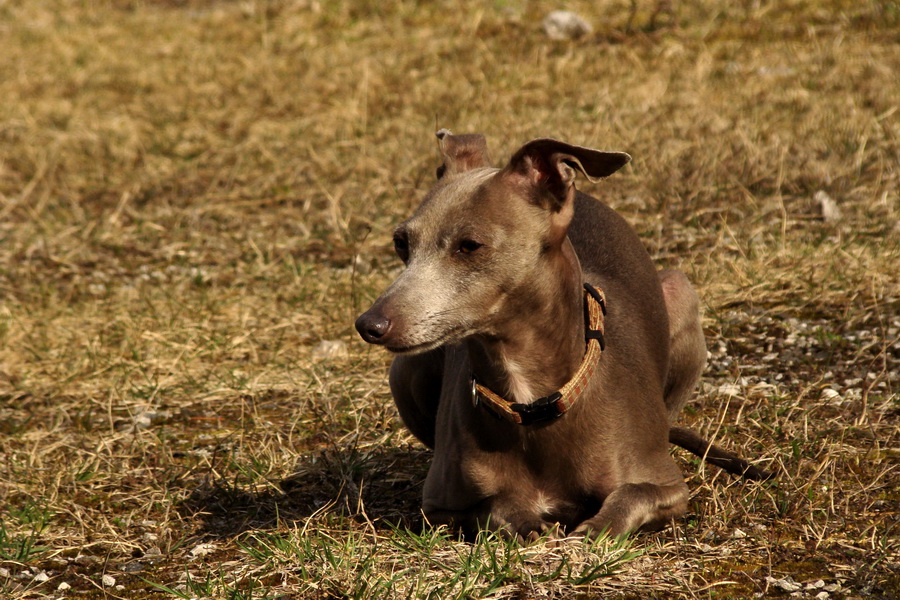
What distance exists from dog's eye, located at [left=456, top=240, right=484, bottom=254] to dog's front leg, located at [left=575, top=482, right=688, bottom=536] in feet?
2.71

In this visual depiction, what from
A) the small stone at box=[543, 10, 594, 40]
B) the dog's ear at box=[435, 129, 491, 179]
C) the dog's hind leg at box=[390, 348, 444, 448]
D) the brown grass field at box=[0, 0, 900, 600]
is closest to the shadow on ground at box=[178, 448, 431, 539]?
the brown grass field at box=[0, 0, 900, 600]

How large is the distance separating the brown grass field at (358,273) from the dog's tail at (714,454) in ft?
0.16

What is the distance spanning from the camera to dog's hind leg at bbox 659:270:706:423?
4086 mm

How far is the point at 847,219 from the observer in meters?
5.94

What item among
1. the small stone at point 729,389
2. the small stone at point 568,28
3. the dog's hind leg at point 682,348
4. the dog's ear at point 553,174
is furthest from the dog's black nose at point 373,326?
the small stone at point 568,28

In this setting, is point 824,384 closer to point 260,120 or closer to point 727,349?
point 727,349

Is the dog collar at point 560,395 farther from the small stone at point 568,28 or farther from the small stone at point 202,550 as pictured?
the small stone at point 568,28

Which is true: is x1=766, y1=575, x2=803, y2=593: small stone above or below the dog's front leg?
below

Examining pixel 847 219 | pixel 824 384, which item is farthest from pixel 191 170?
pixel 824 384

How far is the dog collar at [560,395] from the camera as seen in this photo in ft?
10.4

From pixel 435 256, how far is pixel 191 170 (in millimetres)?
5284

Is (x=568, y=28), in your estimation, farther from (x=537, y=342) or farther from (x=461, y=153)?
(x=537, y=342)

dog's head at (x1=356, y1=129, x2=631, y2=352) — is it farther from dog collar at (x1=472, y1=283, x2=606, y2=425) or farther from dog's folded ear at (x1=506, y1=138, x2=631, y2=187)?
dog collar at (x1=472, y1=283, x2=606, y2=425)

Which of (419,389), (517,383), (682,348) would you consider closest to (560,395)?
(517,383)
